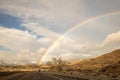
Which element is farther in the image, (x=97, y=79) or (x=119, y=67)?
(x=119, y=67)

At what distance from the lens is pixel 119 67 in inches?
2516

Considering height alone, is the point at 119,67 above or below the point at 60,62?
below

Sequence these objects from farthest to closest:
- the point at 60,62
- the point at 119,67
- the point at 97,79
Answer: the point at 60,62, the point at 119,67, the point at 97,79

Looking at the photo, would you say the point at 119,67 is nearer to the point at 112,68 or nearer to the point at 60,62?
the point at 112,68

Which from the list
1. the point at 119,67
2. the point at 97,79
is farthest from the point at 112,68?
the point at 97,79

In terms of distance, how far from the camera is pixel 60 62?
154875 mm

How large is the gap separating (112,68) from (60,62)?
91.3 metres

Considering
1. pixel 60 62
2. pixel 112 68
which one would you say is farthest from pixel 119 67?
pixel 60 62

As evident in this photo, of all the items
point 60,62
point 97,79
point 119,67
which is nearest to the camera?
point 97,79

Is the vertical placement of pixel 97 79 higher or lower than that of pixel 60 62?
lower

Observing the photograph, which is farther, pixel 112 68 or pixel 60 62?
pixel 60 62

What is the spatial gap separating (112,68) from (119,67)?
2410 millimetres

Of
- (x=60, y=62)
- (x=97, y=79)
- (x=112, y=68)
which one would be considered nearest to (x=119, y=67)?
(x=112, y=68)

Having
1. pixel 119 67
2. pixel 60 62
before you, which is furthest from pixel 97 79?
pixel 60 62
